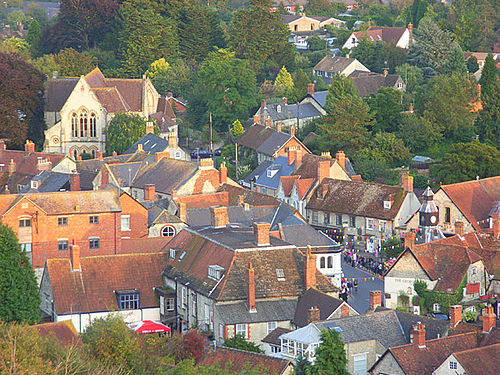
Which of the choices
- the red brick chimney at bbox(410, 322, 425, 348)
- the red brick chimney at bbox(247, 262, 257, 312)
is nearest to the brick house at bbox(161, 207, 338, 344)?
the red brick chimney at bbox(247, 262, 257, 312)

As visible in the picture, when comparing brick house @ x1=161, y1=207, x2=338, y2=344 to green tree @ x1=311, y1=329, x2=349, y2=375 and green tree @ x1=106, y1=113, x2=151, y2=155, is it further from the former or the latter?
green tree @ x1=106, y1=113, x2=151, y2=155

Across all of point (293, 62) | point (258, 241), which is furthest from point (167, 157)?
point (293, 62)

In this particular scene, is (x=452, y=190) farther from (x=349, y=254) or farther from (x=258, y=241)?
(x=258, y=241)

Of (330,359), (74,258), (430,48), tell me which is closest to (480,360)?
(330,359)

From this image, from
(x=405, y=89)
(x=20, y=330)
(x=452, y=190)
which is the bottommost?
(x=20, y=330)

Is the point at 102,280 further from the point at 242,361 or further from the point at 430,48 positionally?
the point at 430,48

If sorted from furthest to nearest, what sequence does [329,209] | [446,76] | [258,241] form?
[446,76]
[329,209]
[258,241]
